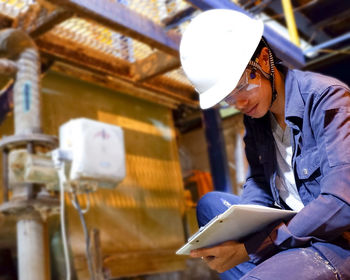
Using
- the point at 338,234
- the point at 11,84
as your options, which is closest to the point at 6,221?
the point at 11,84

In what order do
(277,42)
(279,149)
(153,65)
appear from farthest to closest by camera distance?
(153,65), (277,42), (279,149)

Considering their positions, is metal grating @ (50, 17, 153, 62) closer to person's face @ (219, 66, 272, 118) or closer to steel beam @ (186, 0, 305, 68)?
steel beam @ (186, 0, 305, 68)

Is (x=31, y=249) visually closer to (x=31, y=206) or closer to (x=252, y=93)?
(x=31, y=206)

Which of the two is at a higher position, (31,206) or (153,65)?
(153,65)

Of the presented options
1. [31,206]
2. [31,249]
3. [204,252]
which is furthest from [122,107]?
[204,252]

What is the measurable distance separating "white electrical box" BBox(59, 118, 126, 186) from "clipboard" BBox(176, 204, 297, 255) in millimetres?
1325

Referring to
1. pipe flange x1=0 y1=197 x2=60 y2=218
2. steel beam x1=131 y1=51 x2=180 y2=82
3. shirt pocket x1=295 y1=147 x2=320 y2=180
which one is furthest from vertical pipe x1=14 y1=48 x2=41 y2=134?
shirt pocket x1=295 y1=147 x2=320 y2=180

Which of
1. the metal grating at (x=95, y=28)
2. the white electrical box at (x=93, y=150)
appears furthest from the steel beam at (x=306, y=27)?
the white electrical box at (x=93, y=150)

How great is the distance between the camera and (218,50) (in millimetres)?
1367

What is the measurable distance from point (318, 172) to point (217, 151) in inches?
94.9

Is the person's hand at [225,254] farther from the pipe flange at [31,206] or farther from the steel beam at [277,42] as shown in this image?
the steel beam at [277,42]

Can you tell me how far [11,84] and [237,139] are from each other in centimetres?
199

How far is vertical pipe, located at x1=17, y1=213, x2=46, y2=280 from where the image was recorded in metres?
2.25

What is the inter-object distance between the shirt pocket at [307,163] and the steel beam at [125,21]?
4.75 feet
